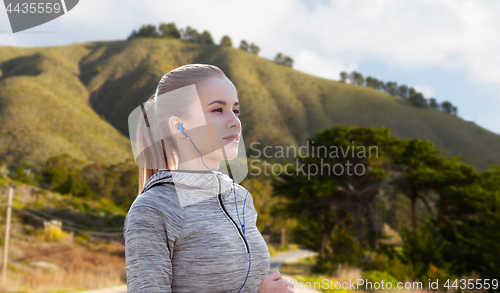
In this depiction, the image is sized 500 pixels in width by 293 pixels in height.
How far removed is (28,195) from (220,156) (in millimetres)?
29960

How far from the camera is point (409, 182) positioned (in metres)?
17.3

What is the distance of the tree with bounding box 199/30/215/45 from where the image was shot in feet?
274

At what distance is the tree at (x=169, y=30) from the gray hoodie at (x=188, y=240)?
87677 millimetres

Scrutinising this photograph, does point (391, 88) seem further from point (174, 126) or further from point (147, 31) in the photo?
point (174, 126)

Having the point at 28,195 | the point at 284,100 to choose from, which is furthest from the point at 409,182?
the point at 284,100

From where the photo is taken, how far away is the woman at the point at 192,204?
1063 millimetres

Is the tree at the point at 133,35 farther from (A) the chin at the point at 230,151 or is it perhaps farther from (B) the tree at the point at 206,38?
(A) the chin at the point at 230,151

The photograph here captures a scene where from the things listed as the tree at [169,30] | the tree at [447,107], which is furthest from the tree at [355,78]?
the tree at [169,30]

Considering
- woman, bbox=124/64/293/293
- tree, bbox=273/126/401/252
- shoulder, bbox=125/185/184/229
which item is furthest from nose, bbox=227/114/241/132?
tree, bbox=273/126/401/252

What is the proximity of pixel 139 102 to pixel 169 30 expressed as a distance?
37.6 metres

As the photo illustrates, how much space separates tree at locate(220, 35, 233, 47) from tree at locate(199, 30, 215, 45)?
4.05 m

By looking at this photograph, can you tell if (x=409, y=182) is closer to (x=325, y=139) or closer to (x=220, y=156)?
(x=325, y=139)

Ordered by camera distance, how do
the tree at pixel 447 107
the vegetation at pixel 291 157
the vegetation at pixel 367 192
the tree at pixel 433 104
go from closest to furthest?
the vegetation at pixel 291 157
the vegetation at pixel 367 192
the tree at pixel 433 104
the tree at pixel 447 107

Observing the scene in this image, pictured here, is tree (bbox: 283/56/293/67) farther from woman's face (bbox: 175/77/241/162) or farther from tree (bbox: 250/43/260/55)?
woman's face (bbox: 175/77/241/162)
